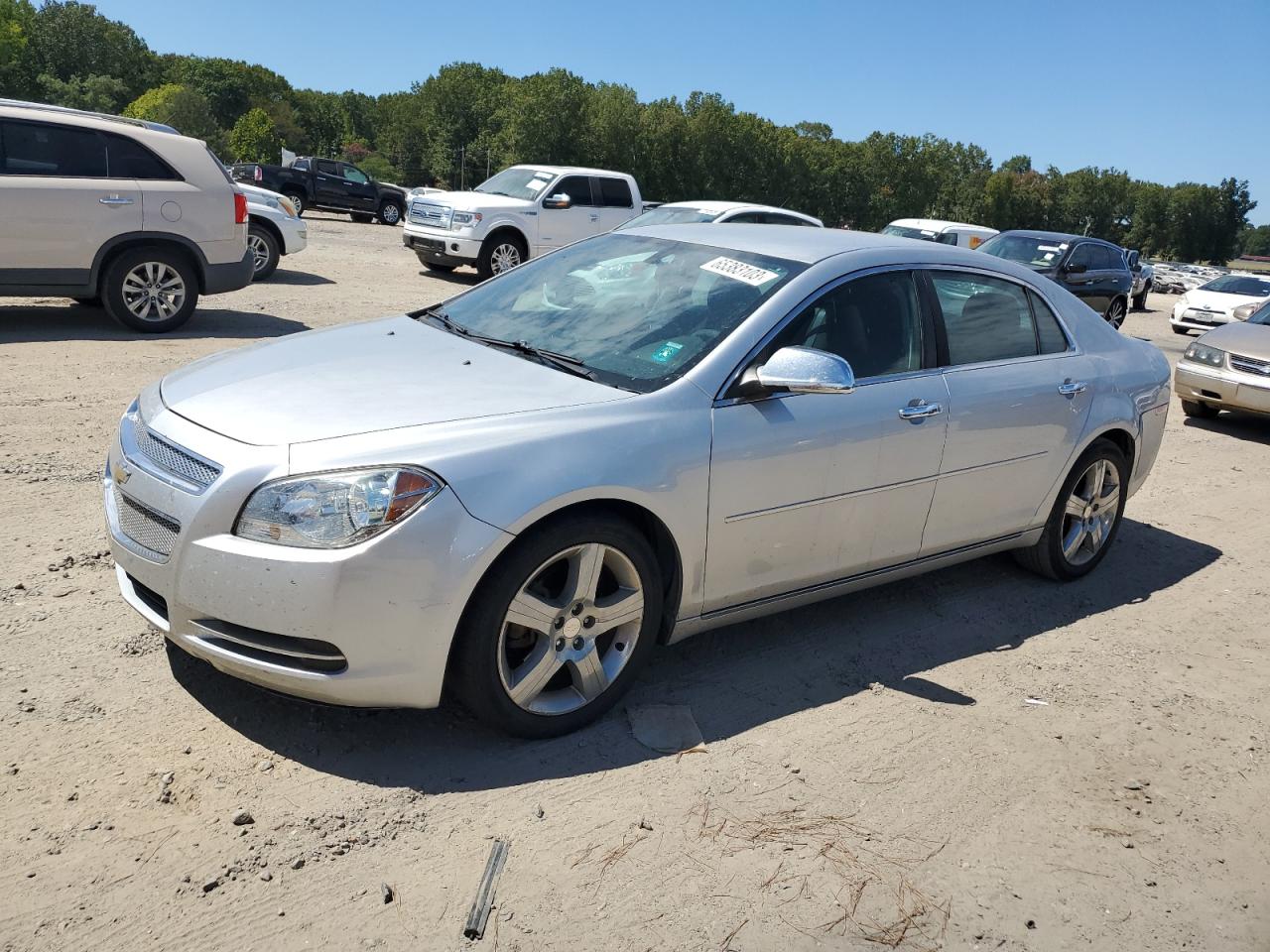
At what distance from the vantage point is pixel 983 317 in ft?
16.2

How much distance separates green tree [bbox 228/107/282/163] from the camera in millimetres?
70125

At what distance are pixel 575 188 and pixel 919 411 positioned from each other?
46.1 ft

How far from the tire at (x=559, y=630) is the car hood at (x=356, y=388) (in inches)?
19.1

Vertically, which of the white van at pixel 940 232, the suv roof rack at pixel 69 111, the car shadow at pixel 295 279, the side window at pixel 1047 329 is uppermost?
the suv roof rack at pixel 69 111

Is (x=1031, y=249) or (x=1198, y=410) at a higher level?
(x=1031, y=249)

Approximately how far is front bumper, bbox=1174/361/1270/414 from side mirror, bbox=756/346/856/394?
8.20 metres

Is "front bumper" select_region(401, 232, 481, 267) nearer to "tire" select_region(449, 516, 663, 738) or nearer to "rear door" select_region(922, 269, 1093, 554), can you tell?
"rear door" select_region(922, 269, 1093, 554)

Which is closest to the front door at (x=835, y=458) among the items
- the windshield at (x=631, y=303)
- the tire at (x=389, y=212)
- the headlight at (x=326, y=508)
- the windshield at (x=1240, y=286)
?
the windshield at (x=631, y=303)

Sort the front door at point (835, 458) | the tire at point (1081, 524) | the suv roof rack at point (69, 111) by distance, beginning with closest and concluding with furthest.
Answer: the front door at point (835, 458) → the tire at point (1081, 524) → the suv roof rack at point (69, 111)

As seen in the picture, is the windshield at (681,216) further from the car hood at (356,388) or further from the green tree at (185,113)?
the green tree at (185,113)

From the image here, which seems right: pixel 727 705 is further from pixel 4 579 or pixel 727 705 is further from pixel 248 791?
pixel 4 579

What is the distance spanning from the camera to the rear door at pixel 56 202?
9.01 m

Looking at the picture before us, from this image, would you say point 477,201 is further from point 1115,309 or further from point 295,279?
point 1115,309

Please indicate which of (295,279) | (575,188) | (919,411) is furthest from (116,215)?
(575,188)
